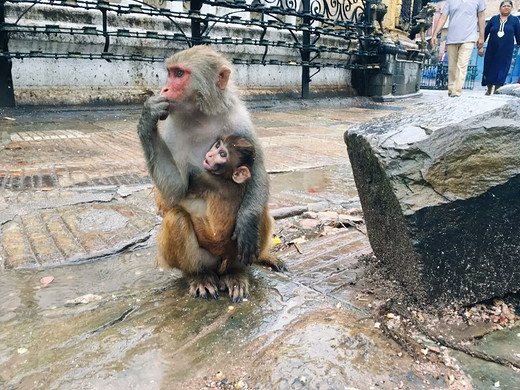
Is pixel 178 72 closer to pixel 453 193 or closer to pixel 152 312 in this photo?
pixel 152 312

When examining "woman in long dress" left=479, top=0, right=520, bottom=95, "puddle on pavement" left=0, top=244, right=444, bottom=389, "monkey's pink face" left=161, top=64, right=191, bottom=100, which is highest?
"woman in long dress" left=479, top=0, right=520, bottom=95

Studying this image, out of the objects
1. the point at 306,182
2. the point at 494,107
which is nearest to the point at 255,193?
the point at 494,107

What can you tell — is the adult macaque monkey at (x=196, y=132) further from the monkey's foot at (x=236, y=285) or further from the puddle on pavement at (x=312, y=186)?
the puddle on pavement at (x=312, y=186)

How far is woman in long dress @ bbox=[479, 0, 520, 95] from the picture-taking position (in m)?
9.30

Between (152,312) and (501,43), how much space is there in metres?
9.65

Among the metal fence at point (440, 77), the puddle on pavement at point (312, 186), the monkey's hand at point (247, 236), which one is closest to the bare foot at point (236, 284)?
the monkey's hand at point (247, 236)

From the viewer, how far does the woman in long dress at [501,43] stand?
30.5 ft

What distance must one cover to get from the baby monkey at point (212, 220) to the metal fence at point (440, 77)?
25739 millimetres

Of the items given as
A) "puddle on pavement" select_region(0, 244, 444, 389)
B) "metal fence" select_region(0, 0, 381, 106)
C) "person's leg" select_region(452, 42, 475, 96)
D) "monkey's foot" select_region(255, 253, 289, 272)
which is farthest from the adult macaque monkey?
"person's leg" select_region(452, 42, 475, 96)

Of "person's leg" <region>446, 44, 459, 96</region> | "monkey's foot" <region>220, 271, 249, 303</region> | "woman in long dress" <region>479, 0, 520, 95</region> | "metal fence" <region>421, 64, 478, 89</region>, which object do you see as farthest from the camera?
"metal fence" <region>421, 64, 478, 89</region>

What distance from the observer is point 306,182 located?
4.61 m

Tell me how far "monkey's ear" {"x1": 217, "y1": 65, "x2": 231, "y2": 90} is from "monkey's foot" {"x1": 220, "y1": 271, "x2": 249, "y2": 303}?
1018mm

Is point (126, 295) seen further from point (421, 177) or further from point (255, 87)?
point (255, 87)

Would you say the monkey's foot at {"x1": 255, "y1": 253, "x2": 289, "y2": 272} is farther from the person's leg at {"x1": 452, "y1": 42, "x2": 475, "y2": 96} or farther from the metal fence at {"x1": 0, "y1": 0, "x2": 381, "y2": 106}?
the person's leg at {"x1": 452, "y1": 42, "x2": 475, "y2": 96}
